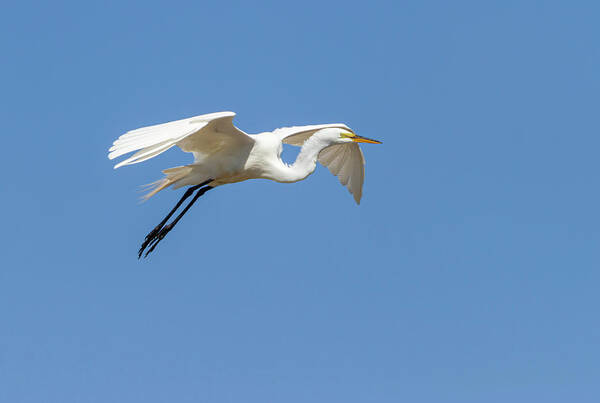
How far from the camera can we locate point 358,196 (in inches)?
621

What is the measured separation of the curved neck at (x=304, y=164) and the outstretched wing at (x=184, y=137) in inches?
28.3

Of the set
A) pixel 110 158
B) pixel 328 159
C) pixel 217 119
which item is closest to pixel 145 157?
pixel 110 158

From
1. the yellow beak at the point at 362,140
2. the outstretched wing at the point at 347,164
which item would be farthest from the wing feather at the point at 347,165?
the yellow beak at the point at 362,140

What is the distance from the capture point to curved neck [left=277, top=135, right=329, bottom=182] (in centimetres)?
Result: 1342

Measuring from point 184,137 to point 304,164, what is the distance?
298cm

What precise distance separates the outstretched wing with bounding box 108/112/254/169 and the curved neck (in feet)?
2.36

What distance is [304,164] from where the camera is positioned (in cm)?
1352

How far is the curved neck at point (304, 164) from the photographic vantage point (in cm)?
1342

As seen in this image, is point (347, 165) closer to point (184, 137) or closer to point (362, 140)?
point (362, 140)

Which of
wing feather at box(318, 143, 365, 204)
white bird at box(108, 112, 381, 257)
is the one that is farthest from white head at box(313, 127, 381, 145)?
wing feather at box(318, 143, 365, 204)

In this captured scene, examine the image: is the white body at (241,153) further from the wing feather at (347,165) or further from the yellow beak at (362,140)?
the wing feather at (347,165)

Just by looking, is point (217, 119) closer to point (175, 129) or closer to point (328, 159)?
point (175, 129)

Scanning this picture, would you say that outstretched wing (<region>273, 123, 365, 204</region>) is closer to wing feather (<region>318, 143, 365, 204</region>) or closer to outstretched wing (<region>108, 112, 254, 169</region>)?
wing feather (<region>318, 143, 365, 204</region>)

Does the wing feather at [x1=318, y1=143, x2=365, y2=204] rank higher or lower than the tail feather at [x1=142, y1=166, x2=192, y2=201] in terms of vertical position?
higher
